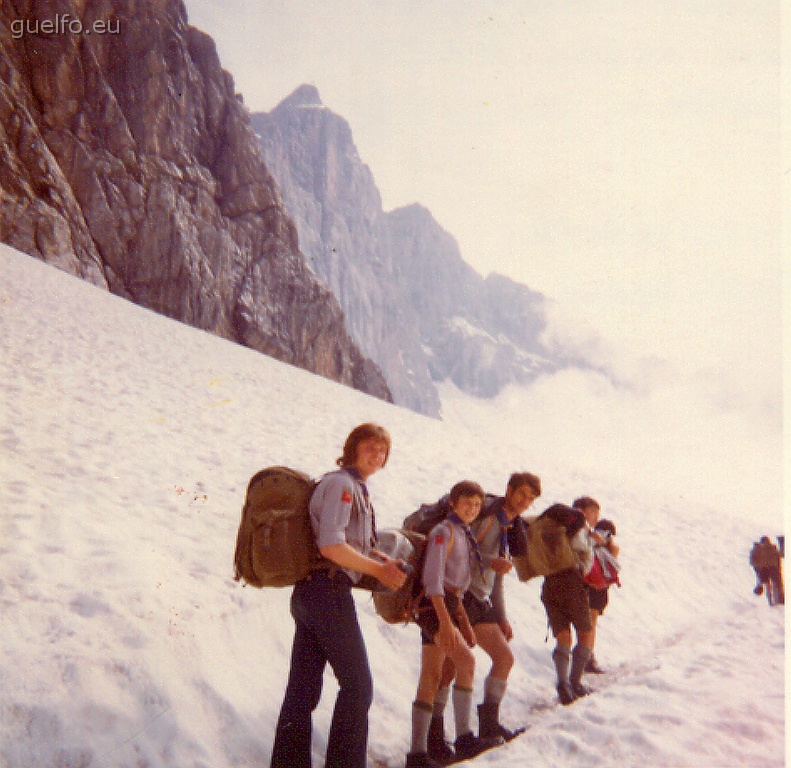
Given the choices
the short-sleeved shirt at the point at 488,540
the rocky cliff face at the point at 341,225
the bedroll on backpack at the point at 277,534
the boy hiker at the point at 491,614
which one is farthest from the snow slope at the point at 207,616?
the rocky cliff face at the point at 341,225

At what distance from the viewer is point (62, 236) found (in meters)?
36.6

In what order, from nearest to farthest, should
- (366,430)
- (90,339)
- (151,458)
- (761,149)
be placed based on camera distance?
(366,430) → (761,149) → (151,458) → (90,339)

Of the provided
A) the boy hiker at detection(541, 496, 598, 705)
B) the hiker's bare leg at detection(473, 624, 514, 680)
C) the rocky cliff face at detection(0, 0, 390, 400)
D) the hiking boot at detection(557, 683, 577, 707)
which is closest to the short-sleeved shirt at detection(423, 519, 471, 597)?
the hiker's bare leg at detection(473, 624, 514, 680)

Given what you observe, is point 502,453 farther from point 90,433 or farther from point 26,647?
point 26,647

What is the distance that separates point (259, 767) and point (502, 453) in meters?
13.5

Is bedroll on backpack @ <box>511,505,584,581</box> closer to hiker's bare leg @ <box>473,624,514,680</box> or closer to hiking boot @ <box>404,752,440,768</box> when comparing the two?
hiker's bare leg @ <box>473,624,514,680</box>

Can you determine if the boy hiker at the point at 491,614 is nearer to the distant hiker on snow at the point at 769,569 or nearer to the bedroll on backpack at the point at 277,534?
the bedroll on backpack at the point at 277,534

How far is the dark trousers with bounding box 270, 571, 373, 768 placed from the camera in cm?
302

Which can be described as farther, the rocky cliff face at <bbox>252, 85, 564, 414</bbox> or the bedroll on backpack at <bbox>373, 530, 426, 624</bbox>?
the rocky cliff face at <bbox>252, 85, 564, 414</bbox>

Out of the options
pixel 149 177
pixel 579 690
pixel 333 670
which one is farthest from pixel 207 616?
pixel 149 177

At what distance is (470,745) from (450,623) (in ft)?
3.04

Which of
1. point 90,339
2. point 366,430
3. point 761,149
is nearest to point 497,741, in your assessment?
point 366,430

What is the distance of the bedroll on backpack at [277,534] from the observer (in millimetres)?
3094

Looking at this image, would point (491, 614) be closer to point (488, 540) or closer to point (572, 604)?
point (488, 540)
